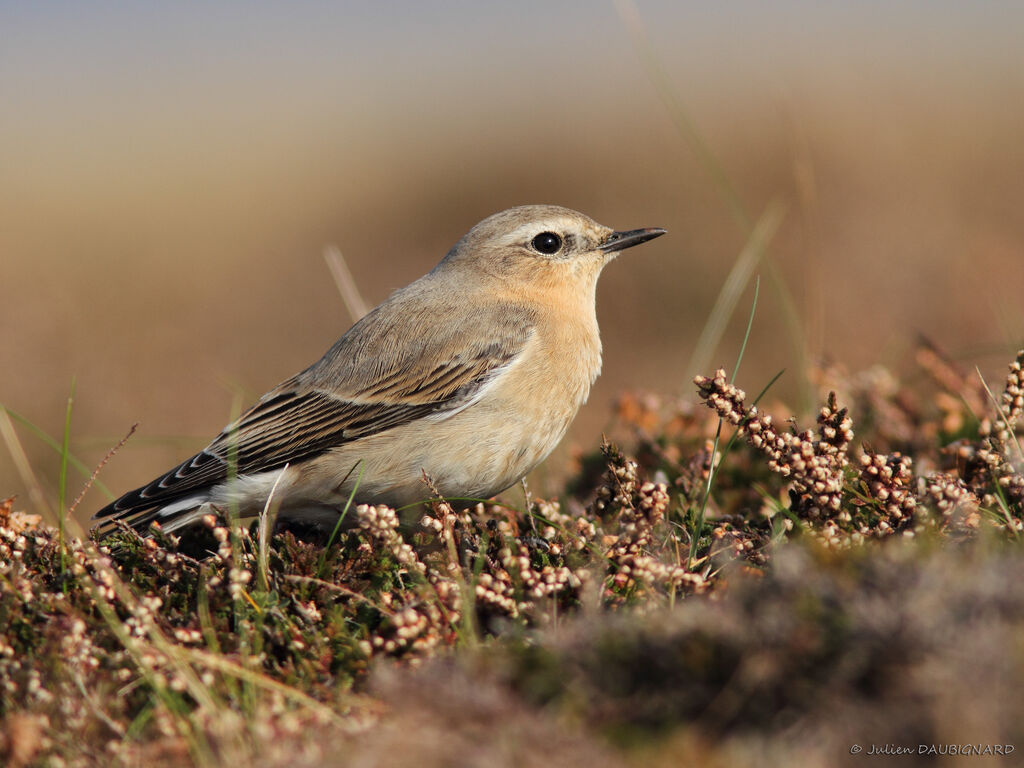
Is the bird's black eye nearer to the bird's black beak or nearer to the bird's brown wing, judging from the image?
A: the bird's black beak

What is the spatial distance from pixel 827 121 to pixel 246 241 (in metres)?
11.7

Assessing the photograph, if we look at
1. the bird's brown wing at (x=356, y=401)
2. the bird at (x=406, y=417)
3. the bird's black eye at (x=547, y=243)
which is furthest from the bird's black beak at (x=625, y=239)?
the bird's brown wing at (x=356, y=401)

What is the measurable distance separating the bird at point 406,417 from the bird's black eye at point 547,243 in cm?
38

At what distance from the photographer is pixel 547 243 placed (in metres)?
7.61

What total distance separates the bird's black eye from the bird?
38cm

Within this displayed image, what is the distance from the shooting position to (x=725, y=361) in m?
13.7

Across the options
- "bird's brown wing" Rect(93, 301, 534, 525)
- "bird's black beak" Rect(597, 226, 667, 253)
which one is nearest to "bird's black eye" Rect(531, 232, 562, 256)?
"bird's black beak" Rect(597, 226, 667, 253)

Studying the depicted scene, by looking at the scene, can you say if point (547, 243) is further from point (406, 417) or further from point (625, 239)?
point (406, 417)

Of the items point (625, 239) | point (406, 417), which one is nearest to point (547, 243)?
point (625, 239)

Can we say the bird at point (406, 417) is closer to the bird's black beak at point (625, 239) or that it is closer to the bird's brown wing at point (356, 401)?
the bird's brown wing at point (356, 401)

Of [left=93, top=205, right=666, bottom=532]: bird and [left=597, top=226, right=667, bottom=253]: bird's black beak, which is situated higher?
[left=597, top=226, right=667, bottom=253]: bird's black beak

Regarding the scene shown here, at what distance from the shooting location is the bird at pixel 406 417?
244 inches

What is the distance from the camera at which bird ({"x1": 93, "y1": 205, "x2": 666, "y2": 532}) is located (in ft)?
20.3

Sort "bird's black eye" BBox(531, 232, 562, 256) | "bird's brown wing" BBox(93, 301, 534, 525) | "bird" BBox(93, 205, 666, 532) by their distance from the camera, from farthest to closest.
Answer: "bird's black eye" BBox(531, 232, 562, 256) → "bird's brown wing" BBox(93, 301, 534, 525) → "bird" BBox(93, 205, 666, 532)
